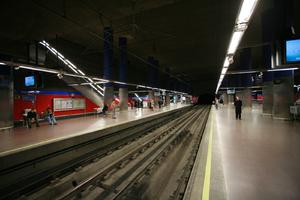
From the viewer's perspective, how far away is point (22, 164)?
4398 millimetres

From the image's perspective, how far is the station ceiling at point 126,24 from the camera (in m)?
8.07

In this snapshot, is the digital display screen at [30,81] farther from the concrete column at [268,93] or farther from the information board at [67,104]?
the concrete column at [268,93]

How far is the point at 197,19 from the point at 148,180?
10624mm

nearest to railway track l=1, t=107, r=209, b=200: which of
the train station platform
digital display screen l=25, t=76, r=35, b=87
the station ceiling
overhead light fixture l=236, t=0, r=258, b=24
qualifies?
the train station platform

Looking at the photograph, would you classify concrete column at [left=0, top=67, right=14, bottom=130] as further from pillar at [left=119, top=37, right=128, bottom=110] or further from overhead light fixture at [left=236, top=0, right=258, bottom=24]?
overhead light fixture at [left=236, top=0, right=258, bottom=24]

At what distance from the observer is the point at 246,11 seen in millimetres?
4734

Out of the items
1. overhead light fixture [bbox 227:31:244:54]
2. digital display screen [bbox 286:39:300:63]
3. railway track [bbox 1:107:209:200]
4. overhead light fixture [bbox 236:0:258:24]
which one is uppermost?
Answer: overhead light fixture [bbox 227:31:244:54]

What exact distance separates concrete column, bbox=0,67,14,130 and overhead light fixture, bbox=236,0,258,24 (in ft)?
34.2

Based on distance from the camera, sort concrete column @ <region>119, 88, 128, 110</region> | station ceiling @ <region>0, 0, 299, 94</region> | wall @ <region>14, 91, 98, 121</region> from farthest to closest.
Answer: concrete column @ <region>119, 88, 128, 110</region>, wall @ <region>14, 91, 98, 121</region>, station ceiling @ <region>0, 0, 299, 94</region>

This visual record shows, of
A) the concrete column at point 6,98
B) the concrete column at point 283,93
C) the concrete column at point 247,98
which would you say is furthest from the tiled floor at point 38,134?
the concrete column at point 247,98

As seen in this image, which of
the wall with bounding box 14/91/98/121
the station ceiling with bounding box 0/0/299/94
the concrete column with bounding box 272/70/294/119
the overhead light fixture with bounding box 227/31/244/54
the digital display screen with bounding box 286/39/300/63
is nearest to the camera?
the overhead light fixture with bounding box 227/31/244/54

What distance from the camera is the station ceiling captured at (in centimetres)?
807

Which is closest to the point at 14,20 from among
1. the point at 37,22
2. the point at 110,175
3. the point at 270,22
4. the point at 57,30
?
the point at 37,22

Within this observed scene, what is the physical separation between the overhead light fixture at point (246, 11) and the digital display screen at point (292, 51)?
132 inches
